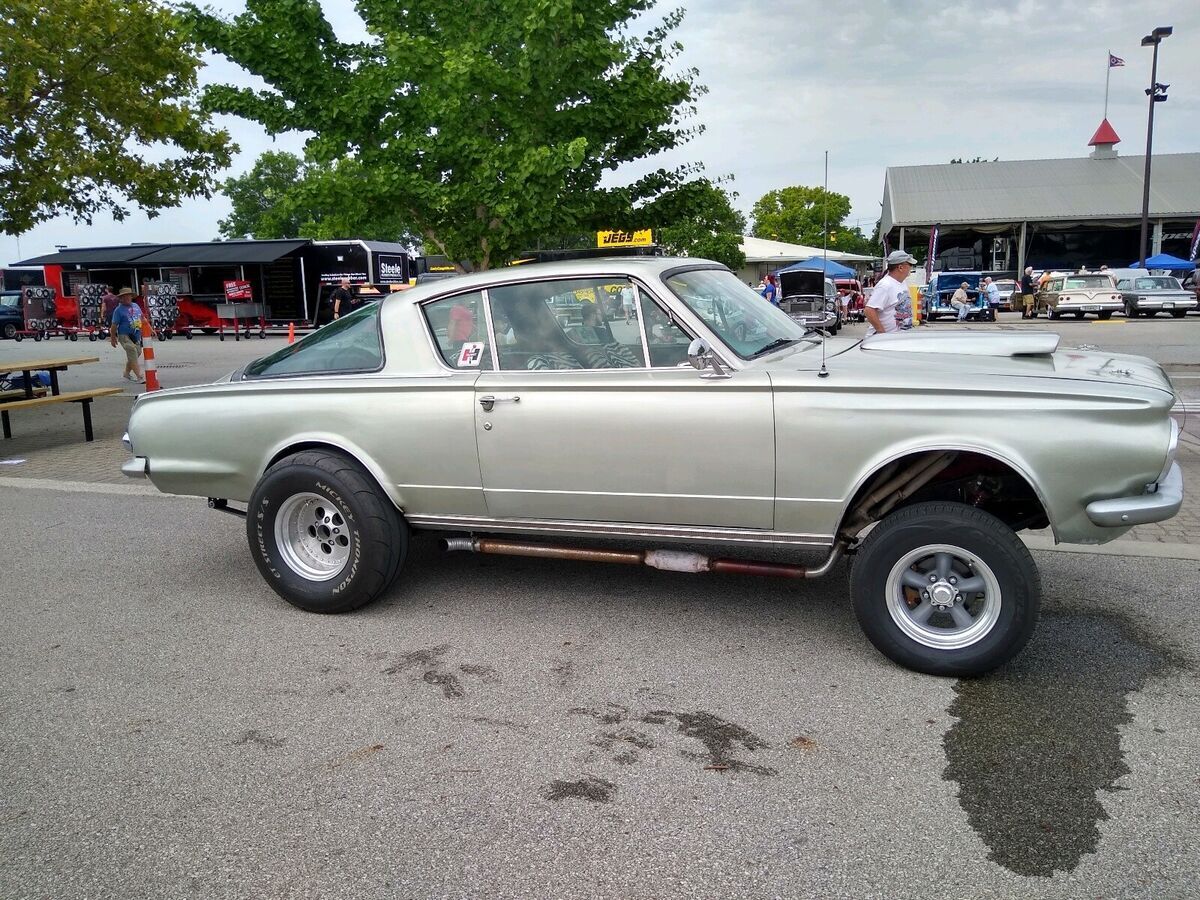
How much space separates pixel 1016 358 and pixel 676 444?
1.61 meters

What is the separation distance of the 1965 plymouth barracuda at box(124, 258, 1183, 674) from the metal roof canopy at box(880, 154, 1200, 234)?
160 ft

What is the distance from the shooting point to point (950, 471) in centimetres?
443

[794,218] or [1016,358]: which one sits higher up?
[794,218]

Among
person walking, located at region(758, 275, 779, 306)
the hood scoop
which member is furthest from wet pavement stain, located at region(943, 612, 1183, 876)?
person walking, located at region(758, 275, 779, 306)

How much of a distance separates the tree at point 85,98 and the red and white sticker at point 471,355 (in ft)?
33.3

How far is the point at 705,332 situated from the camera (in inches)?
174

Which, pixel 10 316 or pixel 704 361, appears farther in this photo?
pixel 10 316

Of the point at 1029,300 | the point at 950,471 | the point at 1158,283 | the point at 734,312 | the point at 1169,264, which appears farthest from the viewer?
the point at 1169,264

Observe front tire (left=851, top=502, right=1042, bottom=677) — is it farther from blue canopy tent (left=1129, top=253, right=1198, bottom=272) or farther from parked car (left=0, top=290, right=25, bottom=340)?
blue canopy tent (left=1129, top=253, right=1198, bottom=272)

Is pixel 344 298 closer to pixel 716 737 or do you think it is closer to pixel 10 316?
pixel 10 316

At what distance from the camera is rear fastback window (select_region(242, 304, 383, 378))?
5078 mm

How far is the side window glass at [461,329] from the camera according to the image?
4844 millimetres

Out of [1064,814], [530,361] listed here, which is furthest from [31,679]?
[1064,814]

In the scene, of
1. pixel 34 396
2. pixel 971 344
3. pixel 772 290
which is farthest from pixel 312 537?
pixel 772 290
